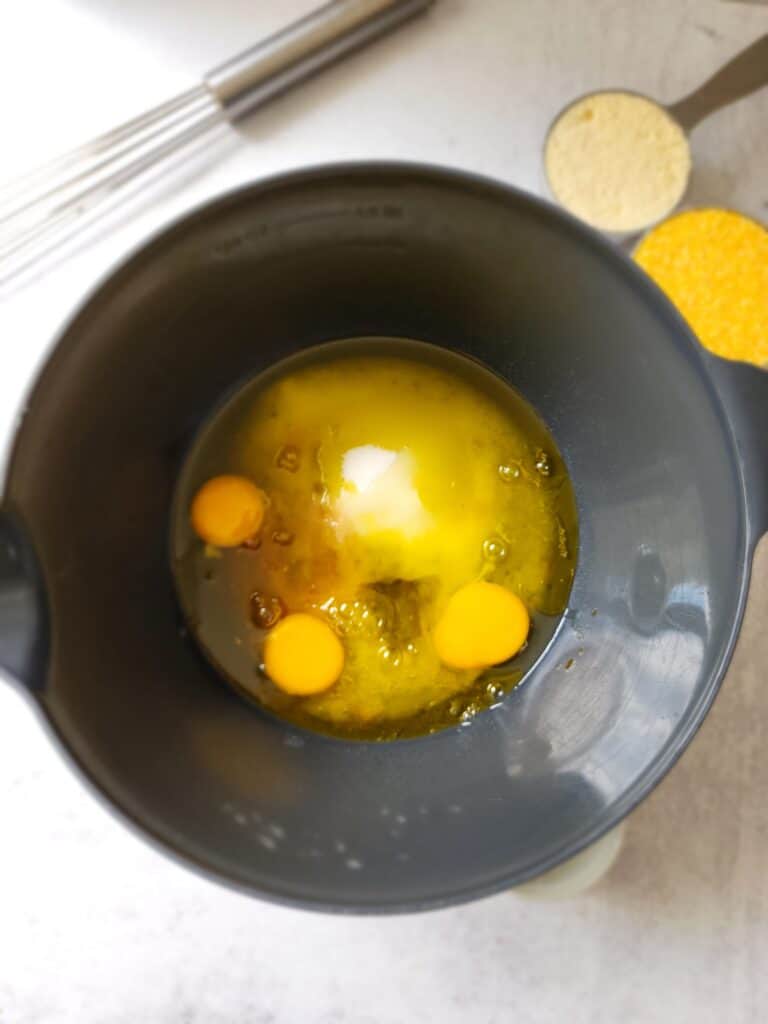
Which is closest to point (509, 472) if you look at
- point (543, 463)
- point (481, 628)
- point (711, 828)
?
point (543, 463)

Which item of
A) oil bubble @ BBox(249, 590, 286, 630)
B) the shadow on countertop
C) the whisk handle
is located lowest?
the shadow on countertop

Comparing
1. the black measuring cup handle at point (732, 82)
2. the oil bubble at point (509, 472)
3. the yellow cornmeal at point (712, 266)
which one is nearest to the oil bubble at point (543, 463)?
the oil bubble at point (509, 472)

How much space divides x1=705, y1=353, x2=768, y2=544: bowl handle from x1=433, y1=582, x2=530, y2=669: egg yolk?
24 centimetres

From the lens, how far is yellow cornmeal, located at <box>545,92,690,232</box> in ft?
2.74

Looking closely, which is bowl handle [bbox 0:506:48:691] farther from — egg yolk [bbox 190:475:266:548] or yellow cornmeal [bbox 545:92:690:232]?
yellow cornmeal [bbox 545:92:690:232]

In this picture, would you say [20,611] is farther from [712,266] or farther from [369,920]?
[712,266]

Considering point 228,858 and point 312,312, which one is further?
point 312,312

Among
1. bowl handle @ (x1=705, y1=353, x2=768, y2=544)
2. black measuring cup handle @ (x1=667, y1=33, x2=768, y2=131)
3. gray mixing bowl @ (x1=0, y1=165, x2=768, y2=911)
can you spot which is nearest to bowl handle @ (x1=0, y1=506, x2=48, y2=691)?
gray mixing bowl @ (x1=0, y1=165, x2=768, y2=911)

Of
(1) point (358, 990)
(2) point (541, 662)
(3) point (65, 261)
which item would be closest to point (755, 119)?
(2) point (541, 662)

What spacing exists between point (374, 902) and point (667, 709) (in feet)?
0.78

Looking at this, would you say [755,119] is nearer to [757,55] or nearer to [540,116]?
[757,55]

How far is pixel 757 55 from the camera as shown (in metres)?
0.86

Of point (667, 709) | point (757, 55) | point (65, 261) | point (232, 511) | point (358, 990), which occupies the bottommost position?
point (358, 990)

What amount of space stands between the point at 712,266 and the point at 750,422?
30 cm
